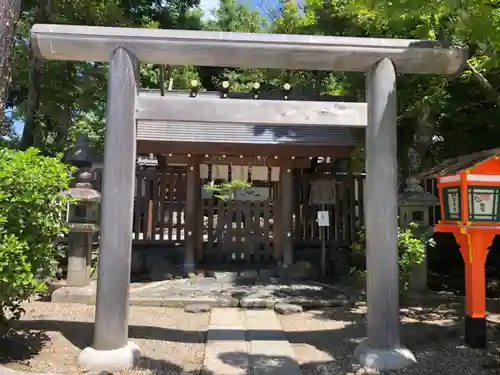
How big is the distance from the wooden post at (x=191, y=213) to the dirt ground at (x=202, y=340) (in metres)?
3.04

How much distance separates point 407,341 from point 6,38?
583 cm

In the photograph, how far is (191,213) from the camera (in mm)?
10273

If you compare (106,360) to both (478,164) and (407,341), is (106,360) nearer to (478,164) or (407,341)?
(407,341)

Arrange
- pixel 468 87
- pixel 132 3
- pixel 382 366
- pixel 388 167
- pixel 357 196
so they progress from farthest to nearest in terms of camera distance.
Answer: pixel 132 3 < pixel 357 196 < pixel 468 87 < pixel 388 167 < pixel 382 366

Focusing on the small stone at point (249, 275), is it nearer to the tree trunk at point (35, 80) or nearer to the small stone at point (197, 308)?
the small stone at point (197, 308)

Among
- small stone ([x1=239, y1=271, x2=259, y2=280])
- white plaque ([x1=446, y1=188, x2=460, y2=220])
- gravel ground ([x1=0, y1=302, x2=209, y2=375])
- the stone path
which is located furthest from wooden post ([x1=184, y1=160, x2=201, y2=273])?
white plaque ([x1=446, y1=188, x2=460, y2=220])

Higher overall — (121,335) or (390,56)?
(390,56)

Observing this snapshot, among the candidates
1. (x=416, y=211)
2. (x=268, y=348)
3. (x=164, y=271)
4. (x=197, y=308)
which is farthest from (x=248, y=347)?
(x=164, y=271)

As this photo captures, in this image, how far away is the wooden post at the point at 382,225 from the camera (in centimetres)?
448

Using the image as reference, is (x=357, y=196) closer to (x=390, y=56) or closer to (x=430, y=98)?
(x=430, y=98)

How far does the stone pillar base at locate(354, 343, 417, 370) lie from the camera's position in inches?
169

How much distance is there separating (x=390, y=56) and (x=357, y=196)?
7.09m

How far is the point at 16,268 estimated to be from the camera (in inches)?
153

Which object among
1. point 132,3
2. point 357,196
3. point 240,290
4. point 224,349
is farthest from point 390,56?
point 132,3
